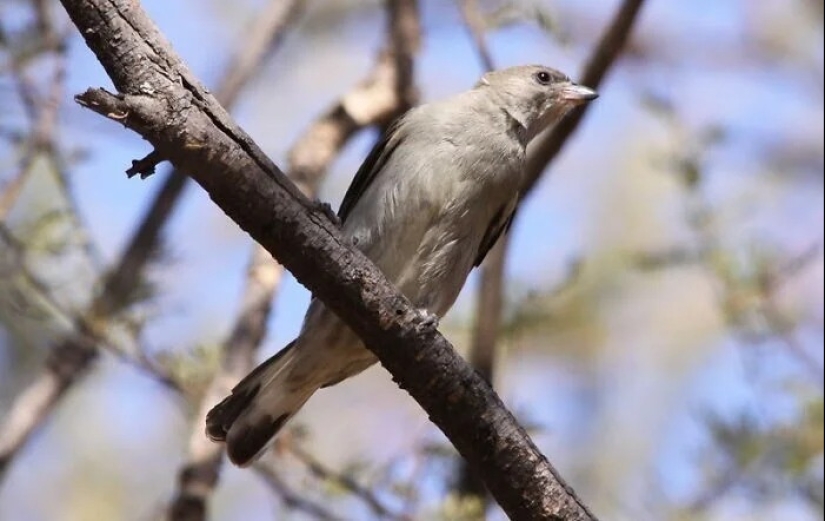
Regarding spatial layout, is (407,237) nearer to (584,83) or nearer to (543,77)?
(543,77)

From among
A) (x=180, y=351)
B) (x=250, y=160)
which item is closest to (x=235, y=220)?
(x=250, y=160)

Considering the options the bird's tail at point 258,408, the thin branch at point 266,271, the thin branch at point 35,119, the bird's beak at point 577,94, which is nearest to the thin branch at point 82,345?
the thin branch at point 266,271

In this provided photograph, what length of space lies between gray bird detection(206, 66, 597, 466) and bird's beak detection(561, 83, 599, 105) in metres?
0.78

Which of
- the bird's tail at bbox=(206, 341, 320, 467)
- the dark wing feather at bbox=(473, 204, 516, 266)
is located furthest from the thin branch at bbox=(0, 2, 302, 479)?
the dark wing feather at bbox=(473, 204, 516, 266)

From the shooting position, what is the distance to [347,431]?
9.12 metres

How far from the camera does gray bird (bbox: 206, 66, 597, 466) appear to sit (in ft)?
14.7

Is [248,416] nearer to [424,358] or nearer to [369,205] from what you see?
[369,205]

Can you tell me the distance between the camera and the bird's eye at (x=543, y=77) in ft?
18.2

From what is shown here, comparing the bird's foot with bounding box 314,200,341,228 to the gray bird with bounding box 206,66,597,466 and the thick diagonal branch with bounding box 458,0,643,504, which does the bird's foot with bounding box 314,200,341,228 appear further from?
the thick diagonal branch with bounding box 458,0,643,504

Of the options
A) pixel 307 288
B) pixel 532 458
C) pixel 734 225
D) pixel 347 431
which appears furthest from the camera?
pixel 347 431

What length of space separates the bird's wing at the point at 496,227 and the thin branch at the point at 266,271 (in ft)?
2.17

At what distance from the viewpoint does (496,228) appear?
4840mm

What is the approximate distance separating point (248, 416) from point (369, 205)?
2.57ft

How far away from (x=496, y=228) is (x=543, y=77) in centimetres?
99
